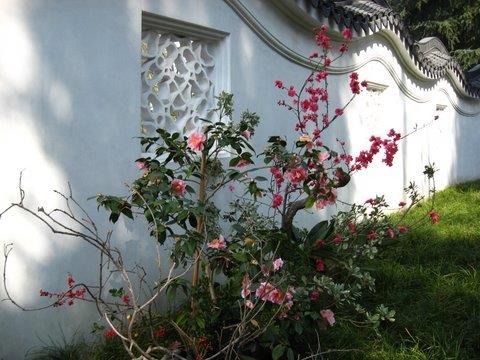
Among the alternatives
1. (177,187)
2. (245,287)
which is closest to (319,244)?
(245,287)

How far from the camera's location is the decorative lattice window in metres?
4.09

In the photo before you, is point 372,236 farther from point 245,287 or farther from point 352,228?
point 245,287

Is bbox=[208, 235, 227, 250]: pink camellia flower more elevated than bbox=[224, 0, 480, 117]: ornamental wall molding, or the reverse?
bbox=[224, 0, 480, 117]: ornamental wall molding

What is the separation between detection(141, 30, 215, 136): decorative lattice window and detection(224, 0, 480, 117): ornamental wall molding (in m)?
0.49

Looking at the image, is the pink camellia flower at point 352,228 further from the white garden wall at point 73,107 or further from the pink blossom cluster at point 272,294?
the pink blossom cluster at point 272,294

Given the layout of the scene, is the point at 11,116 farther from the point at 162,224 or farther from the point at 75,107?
the point at 162,224

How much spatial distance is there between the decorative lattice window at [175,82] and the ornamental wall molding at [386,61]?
1.60 ft

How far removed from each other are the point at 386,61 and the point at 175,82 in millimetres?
4130

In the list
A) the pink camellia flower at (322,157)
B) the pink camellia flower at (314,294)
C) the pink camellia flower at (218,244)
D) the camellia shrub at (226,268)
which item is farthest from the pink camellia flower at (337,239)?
the pink camellia flower at (218,244)

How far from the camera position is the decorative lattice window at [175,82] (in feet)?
13.4

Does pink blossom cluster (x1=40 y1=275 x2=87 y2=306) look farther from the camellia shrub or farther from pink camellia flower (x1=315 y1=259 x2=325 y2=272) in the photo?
pink camellia flower (x1=315 y1=259 x2=325 y2=272)

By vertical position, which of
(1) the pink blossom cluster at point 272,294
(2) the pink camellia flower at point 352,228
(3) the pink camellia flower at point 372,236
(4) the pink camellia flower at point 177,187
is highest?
(4) the pink camellia flower at point 177,187

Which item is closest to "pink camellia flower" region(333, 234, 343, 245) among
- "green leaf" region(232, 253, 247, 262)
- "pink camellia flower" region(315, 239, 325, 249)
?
"pink camellia flower" region(315, 239, 325, 249)

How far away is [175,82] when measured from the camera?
167 inches
